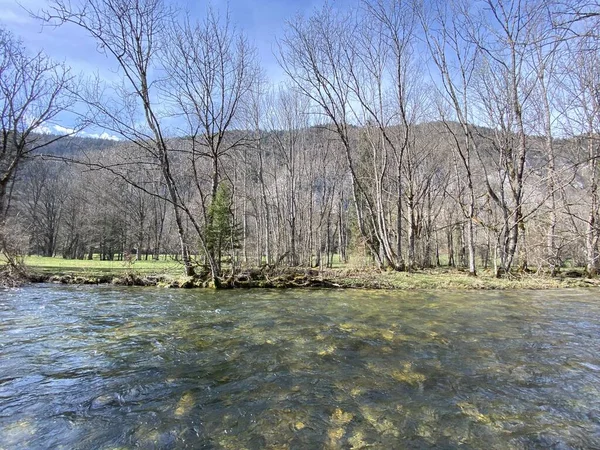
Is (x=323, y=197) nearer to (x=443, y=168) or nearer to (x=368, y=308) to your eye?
(x=443, y=168)

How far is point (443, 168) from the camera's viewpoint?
27469mm

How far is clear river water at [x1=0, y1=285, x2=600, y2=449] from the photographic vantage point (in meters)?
3.18

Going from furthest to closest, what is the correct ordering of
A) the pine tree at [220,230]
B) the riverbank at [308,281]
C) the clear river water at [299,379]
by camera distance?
the pine tree at [220,230] → the riverbank at [308,281] → the clear river water at [299,379]

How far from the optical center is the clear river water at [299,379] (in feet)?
10.4

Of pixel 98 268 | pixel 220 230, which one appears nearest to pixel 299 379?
pixel 220 230

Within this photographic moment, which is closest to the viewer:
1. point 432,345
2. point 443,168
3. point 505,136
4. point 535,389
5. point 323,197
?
point 535,389

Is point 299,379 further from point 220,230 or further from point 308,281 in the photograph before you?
point 220,230

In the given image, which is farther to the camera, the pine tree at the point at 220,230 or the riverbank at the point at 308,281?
the pine tree at the point at 220,230

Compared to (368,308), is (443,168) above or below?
above

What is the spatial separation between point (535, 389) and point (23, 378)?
20.8 ft

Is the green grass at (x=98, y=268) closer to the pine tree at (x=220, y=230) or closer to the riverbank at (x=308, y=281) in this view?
the riverbank at (x=308, y=281)

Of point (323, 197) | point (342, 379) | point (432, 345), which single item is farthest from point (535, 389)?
point (323, 197)

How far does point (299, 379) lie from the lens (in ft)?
14.7

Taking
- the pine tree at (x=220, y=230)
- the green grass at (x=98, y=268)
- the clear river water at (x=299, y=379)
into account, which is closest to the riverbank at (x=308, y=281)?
the green grass at (x=98, y=268)
